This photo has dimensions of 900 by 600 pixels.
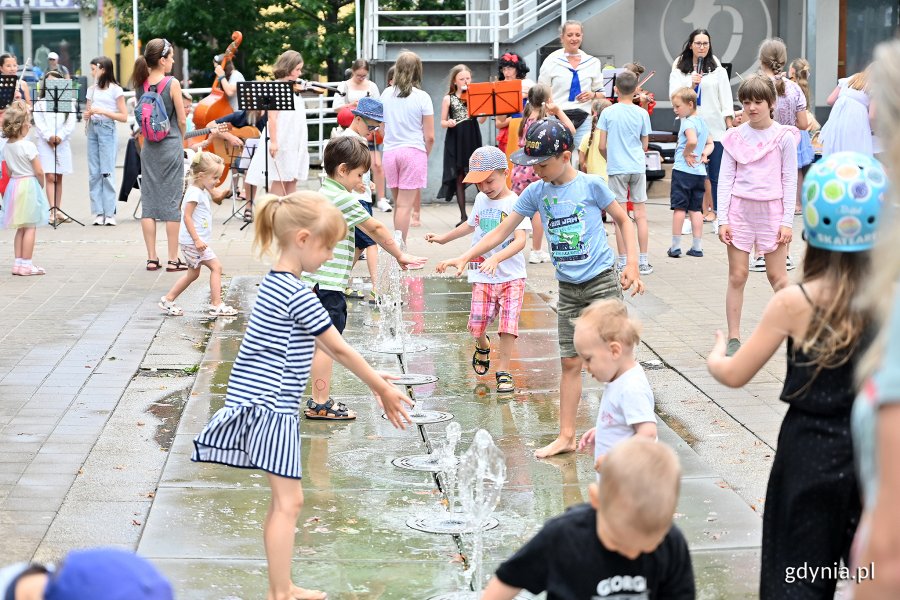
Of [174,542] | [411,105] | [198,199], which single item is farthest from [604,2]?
[174,542]

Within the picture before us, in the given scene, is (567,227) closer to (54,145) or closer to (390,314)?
(390,314)

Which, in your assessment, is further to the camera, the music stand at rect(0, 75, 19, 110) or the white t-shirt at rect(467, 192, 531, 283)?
the music stand at rect(0, 75, 19, 110)

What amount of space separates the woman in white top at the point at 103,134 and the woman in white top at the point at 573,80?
5.28 m

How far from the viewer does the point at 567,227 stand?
671 cm

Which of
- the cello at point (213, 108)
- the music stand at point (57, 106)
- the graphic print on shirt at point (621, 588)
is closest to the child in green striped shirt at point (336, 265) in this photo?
the graphic print on shirt at point (621, 588)

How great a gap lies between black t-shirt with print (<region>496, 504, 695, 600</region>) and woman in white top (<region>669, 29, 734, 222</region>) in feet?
37.9

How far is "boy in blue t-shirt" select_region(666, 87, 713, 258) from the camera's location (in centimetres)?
1325

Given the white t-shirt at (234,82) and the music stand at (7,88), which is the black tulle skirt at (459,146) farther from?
the music stand at (7,88)

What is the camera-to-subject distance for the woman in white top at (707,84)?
14.7 meters

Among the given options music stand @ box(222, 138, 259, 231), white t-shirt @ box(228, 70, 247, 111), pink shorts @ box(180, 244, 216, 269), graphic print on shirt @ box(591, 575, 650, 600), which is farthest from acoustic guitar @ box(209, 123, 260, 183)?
graphic print on shirt @ box(591, 575, 650, 600)

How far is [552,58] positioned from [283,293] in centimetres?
1165

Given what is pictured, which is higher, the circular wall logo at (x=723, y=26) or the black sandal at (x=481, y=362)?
the circular wall logo at (x=723, y=26)

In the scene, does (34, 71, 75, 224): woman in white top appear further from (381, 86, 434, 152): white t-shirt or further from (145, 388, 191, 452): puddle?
(145, 388, 191, 452): puddle

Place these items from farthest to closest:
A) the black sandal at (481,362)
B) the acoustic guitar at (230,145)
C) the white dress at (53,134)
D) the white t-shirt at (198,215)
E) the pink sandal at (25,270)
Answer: the acoustic guitar at (230,145), the white dress at (53,134), the pink sandal at (25,270), the white t-shirt at (198,215), the black sandal at (481,362)
